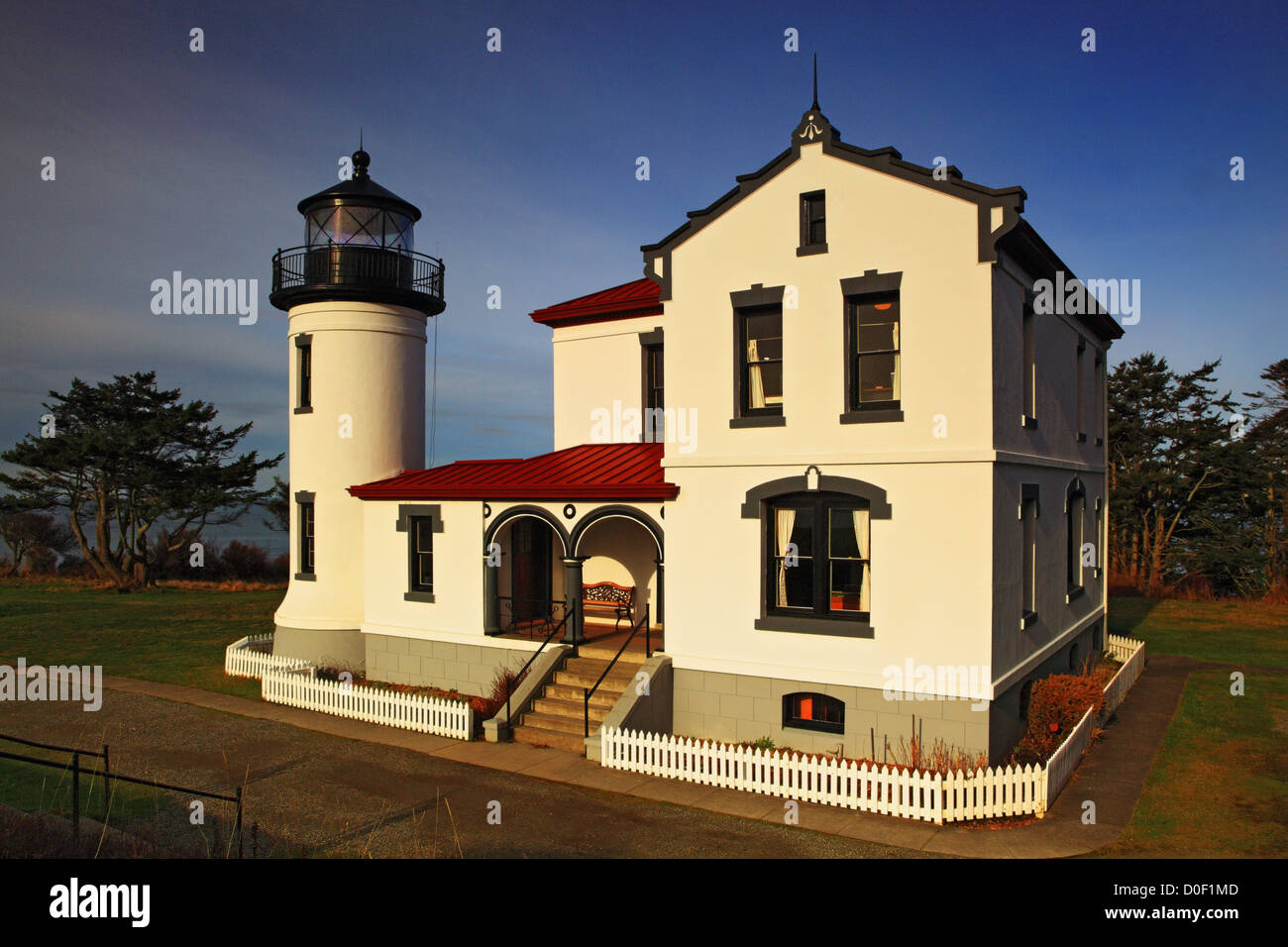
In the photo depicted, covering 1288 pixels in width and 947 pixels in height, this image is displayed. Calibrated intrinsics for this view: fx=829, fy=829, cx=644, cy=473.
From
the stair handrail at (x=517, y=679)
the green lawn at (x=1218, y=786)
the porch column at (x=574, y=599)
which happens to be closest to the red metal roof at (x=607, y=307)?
the porch column at (x=574, y=599)

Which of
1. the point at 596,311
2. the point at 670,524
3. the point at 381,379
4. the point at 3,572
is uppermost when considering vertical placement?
the point at 596,311

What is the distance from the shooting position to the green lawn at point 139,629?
20.9 meters

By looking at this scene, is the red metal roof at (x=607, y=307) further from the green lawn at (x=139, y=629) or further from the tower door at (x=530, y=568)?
the green lawn at (x=139, y=629)

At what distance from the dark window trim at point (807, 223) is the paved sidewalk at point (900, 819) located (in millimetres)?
8208

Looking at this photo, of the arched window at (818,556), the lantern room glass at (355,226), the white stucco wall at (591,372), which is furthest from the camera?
the lantern room glass at (355,226)

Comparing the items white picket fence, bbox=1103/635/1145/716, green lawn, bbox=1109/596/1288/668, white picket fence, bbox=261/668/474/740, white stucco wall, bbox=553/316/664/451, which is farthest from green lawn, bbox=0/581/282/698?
green lawn, bbox=1109/596/1288/668

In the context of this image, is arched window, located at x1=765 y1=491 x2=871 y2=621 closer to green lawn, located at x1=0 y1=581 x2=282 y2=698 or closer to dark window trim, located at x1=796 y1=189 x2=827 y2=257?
dark window trim, located at x1=796 y1=189 x2=827 y2=257

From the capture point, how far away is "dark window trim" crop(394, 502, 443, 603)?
1795 cm

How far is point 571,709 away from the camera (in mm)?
14531

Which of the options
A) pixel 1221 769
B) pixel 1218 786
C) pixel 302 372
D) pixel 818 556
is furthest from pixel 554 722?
pixel 302 372
